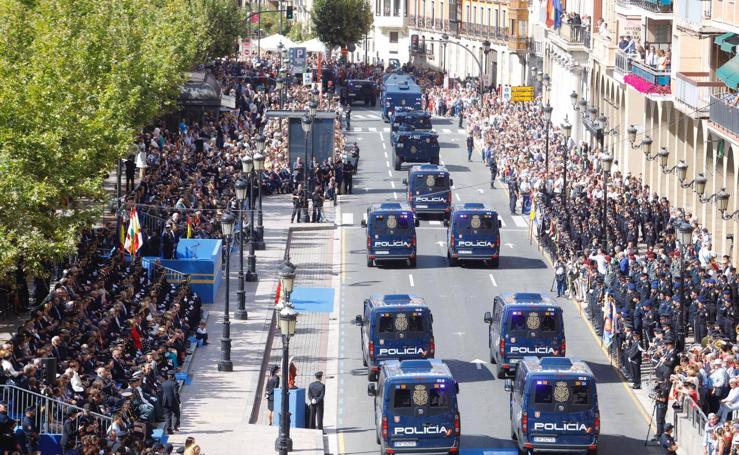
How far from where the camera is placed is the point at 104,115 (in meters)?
49.1

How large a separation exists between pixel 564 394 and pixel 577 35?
59.1 meters

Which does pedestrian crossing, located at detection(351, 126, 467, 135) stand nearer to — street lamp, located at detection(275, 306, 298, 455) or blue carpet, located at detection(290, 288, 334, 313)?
blue carpet, located at detection(290, 288, 334, 313)

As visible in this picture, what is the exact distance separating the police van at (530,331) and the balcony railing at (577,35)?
166 feet

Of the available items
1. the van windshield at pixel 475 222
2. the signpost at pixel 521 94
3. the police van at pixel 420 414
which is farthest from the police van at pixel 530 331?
the signpost at pixel 521 94

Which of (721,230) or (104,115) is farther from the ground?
(104,115)

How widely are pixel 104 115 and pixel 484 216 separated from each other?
14.1m

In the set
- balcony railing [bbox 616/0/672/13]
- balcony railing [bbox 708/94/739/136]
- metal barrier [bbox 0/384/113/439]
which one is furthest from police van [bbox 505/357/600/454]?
balcony railing [bbox 616/0/672/13]

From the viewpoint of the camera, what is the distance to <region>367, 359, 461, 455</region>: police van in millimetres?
34750

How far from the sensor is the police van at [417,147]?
82.2 metres

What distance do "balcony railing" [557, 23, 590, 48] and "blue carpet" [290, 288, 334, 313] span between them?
39.6 meters

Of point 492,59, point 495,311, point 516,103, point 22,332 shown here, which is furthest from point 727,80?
point 492,59

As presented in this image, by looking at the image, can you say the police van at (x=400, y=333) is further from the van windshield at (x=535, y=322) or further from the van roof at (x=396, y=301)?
the van windshield at (x=535, y=322)

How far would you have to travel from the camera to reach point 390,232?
57156 millimetres

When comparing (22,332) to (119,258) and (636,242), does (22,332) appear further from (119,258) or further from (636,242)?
(636,242)
